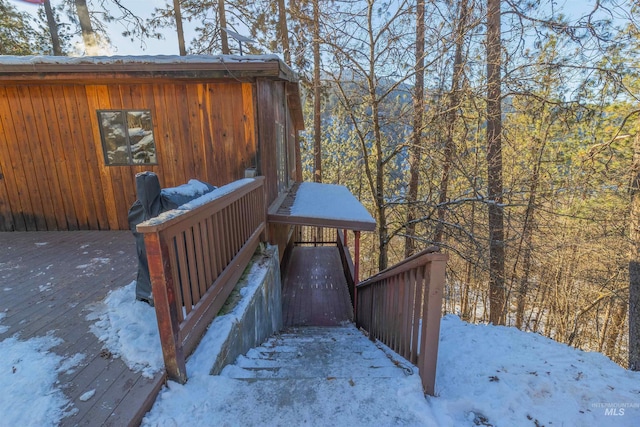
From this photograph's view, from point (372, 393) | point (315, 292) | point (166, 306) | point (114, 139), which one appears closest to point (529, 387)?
point (372, 393)

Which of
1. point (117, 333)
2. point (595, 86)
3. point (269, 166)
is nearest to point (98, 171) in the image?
point (269, 166)

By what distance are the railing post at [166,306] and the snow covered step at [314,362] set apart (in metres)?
0.42

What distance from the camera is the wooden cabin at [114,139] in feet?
16.0

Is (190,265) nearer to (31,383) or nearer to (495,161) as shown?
(31,383)

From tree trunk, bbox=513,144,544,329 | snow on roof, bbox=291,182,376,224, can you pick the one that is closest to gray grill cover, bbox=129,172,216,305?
snow on roof, bbox=291,182,376,224

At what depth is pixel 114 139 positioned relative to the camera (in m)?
5.18

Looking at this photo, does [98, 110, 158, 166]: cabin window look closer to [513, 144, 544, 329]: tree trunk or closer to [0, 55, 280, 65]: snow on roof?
[0, 55, 280, 65]: snow on roof

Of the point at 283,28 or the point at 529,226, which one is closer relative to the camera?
the point at 529,226

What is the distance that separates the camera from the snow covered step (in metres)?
2.19

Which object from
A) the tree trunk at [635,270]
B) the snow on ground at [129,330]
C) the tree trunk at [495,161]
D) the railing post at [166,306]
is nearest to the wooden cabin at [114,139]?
the snow on ground at [129,330]

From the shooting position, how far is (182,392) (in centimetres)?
179

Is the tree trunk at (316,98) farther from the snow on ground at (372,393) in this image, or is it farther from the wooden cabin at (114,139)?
the snow on ground at (372,393)

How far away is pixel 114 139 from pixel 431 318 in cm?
590

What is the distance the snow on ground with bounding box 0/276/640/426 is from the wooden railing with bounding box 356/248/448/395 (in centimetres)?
23
